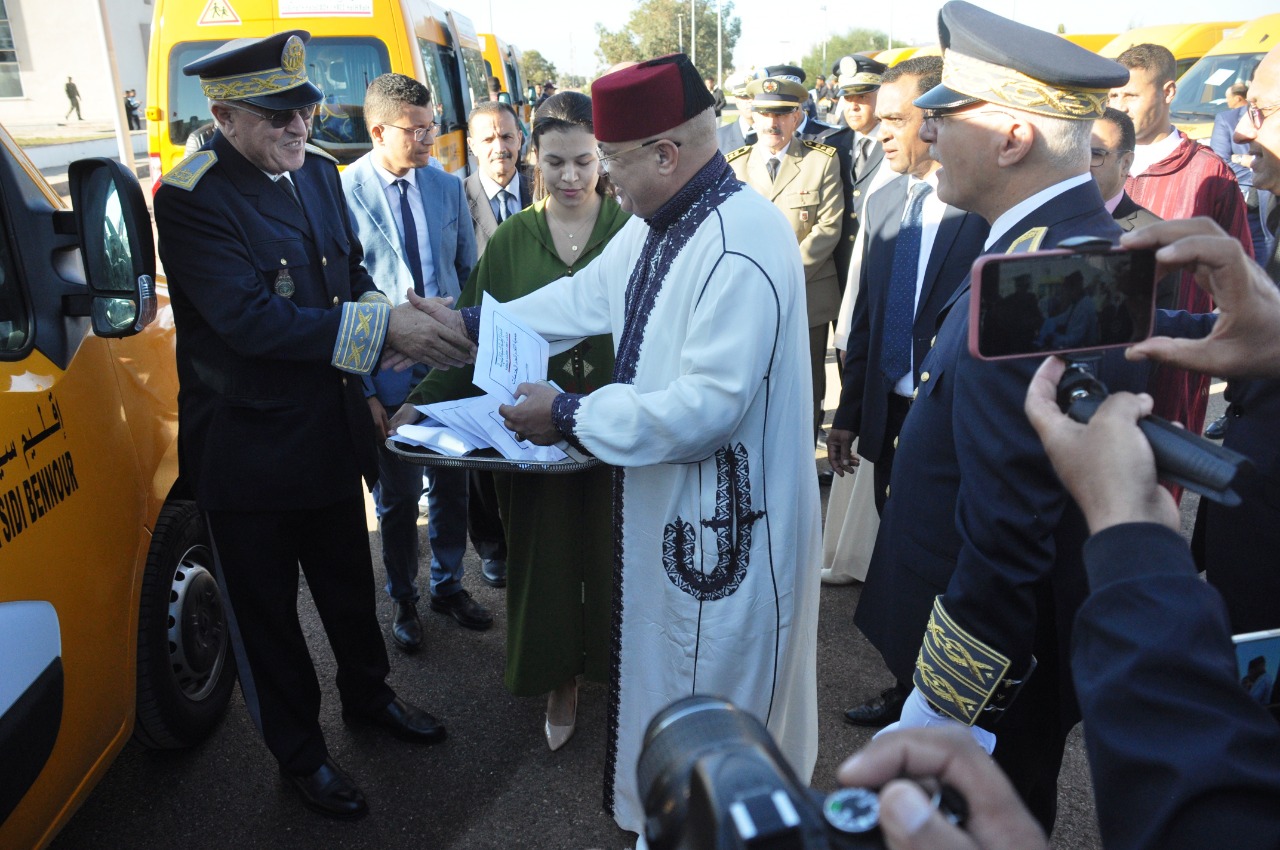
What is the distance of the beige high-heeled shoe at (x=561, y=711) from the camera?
2.88 metres

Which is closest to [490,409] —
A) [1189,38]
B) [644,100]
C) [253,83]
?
[644,100]

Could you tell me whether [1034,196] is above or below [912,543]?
above

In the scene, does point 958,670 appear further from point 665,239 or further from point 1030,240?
point 665,239

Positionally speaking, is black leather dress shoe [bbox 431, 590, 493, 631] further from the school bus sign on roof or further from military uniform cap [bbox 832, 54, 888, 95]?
the school bus sign on roof

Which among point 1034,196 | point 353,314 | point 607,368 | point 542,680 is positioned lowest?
point 542,680

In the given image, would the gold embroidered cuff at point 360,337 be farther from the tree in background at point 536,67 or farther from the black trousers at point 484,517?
the tree in background at point 536,67

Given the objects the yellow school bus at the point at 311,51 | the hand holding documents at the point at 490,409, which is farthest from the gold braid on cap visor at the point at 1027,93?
the yellow school bus at the point at 311,51

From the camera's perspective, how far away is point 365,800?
2609mm

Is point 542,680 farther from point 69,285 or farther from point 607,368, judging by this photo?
point 69,285

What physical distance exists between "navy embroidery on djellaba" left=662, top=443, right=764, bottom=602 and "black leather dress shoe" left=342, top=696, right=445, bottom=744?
120cm

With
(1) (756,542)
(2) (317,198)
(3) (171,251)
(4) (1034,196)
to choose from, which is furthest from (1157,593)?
(2) (317,198)

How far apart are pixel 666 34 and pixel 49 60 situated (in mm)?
51597

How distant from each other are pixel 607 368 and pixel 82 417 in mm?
1419

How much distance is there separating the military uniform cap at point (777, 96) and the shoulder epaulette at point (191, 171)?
3.39 m
